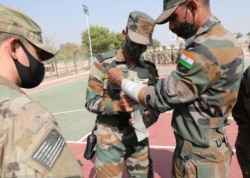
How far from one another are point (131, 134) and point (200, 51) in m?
1.27

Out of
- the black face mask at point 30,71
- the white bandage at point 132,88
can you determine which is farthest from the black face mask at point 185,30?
the black face mask at point 30,71

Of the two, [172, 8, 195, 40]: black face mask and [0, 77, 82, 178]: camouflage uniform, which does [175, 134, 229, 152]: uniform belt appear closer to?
[172, 8, 195, 40]: black face mask

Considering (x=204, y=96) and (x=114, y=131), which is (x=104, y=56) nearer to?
(x=114, y=131)

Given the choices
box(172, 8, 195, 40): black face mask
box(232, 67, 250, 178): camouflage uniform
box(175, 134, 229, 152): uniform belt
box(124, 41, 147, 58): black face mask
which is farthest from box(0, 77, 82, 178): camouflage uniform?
box(232, 67, 250, 178): camouflage uniform

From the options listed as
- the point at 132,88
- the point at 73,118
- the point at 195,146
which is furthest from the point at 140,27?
the point at 73,118

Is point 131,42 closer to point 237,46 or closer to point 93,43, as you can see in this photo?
point 237,46

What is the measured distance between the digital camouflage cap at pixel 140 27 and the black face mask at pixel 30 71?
140cm

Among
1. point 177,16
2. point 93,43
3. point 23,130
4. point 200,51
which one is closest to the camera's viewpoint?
point 23,130

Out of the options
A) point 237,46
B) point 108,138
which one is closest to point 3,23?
point 237,46

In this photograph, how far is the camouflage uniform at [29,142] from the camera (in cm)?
94

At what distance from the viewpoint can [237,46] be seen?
75.6 inches

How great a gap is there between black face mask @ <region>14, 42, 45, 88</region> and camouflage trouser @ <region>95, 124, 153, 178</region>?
151 centimetres

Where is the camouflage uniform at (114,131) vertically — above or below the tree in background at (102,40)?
above

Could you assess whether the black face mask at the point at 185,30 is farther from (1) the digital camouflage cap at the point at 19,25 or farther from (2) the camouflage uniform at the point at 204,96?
(1) the digital camouflage cap at the point at 19,25
